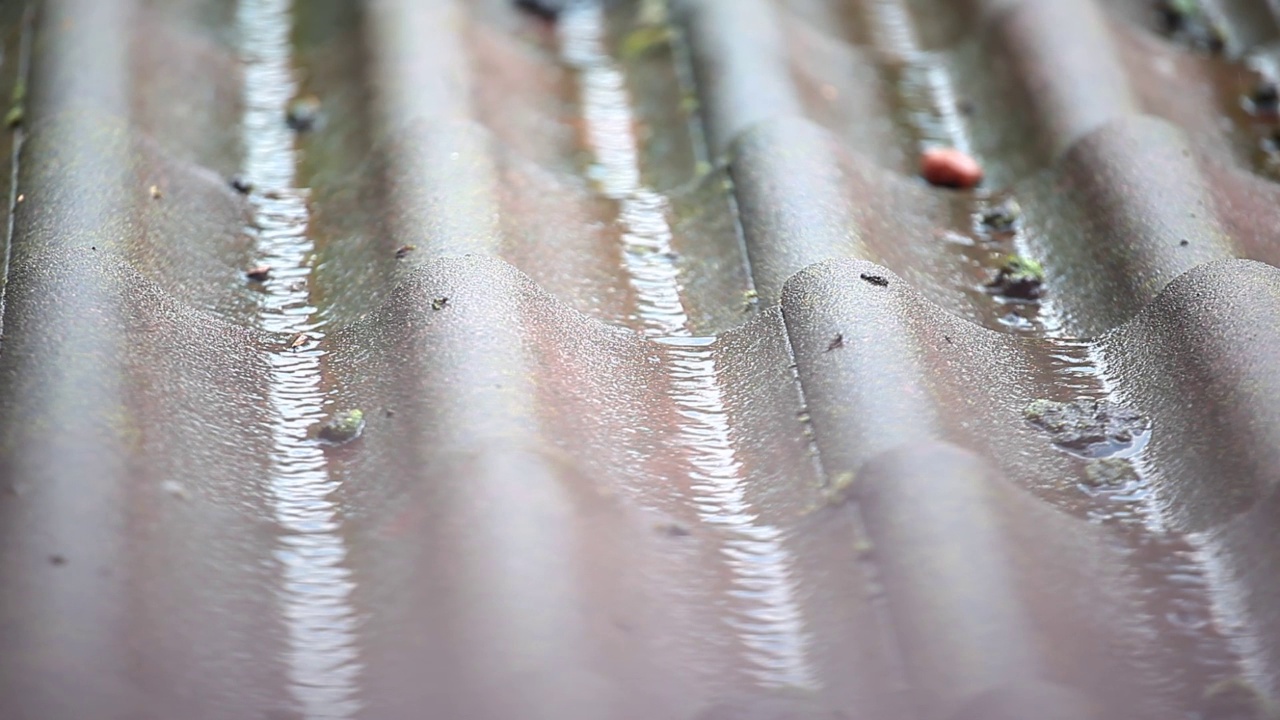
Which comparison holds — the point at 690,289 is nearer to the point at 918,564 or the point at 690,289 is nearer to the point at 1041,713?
the point at 918,564

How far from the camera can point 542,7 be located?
2600mm

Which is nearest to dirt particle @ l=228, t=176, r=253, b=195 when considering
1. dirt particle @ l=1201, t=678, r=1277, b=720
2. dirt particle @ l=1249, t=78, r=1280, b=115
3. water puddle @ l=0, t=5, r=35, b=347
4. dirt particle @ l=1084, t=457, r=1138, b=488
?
water puddle @ l=0, t=5, r=35, b=347

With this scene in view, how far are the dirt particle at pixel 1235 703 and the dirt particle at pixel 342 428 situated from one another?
1115mm

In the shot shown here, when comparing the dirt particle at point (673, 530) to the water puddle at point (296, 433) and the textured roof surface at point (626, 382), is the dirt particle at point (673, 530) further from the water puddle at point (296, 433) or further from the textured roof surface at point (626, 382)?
the water puddle at point (296, 433)

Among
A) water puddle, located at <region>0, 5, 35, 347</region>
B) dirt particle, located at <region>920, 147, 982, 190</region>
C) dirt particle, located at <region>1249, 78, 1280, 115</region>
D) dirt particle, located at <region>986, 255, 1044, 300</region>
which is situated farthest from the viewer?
dirt particle, located at <region>1249, 78, 1280, 115</region>

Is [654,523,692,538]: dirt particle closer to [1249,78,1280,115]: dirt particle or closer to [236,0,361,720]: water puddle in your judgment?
[236,0,361,720]: water puddle

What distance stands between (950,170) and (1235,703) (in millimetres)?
1160

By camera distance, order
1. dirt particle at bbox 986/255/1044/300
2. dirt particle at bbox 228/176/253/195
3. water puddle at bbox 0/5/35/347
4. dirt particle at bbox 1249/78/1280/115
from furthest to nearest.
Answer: dirt particle at bbox 1249/78/1280/115 < dirt particle at bbox 228/176/253/195 < dirt particle at bbox 986/255/1044/300 < water puddle at bbox 0/5/35/347

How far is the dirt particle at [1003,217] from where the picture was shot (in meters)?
2.04

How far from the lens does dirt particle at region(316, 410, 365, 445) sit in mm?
1560

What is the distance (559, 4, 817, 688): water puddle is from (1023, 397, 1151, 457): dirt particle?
1.48 ft

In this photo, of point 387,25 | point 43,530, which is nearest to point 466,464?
point 43,530

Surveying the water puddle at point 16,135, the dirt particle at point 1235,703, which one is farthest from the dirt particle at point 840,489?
the water puddle at point 16,135

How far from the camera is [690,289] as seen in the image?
188 cm
